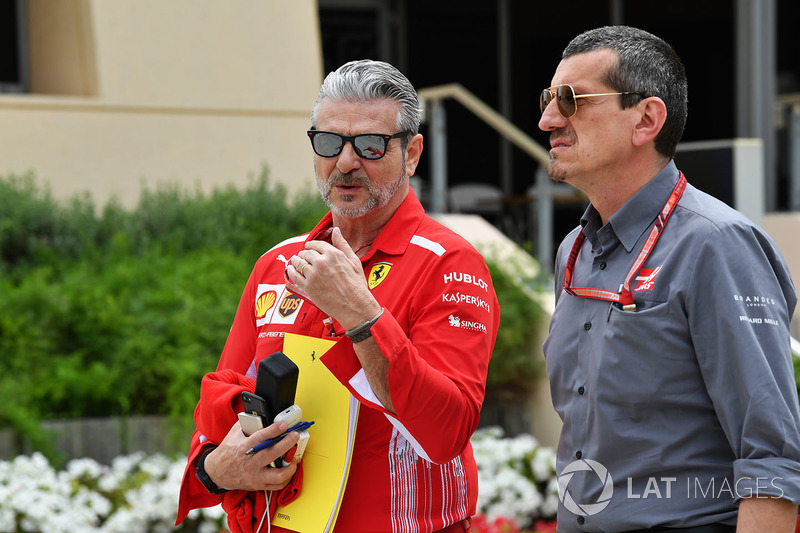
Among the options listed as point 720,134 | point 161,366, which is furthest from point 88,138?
point 720,134

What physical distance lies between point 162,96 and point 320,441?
243 inches

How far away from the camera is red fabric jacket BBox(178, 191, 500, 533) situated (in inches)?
79.4

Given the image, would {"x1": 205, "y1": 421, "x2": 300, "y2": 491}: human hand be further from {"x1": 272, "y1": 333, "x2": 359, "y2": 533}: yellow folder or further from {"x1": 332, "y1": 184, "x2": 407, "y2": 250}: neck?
{"x1": 332, "y1": 184, "x2": 407, "y2": 250}: neck

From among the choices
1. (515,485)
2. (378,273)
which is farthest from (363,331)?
(515,485)

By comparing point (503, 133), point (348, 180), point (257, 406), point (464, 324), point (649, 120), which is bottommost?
point (257, 406)

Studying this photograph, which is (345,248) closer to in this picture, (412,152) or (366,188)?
(366,188)

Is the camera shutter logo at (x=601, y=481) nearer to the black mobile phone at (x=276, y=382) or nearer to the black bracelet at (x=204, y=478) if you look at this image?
the black mobile phone at (x=276, y=382)

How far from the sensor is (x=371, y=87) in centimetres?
233

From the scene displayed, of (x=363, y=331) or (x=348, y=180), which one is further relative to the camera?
(x=348, y=180)

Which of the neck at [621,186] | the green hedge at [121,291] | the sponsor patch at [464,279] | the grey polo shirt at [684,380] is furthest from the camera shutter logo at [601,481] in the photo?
the green hedge at [121,291]

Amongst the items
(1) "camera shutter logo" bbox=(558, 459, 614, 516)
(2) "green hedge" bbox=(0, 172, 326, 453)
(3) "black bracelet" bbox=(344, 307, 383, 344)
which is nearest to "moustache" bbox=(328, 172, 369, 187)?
(3) "black bracelet" bbox=(344, 307, 383, 344)

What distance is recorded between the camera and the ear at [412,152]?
95.3 inches

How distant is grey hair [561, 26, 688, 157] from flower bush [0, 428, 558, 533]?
2740 mm

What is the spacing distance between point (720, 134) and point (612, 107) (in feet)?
35.9
